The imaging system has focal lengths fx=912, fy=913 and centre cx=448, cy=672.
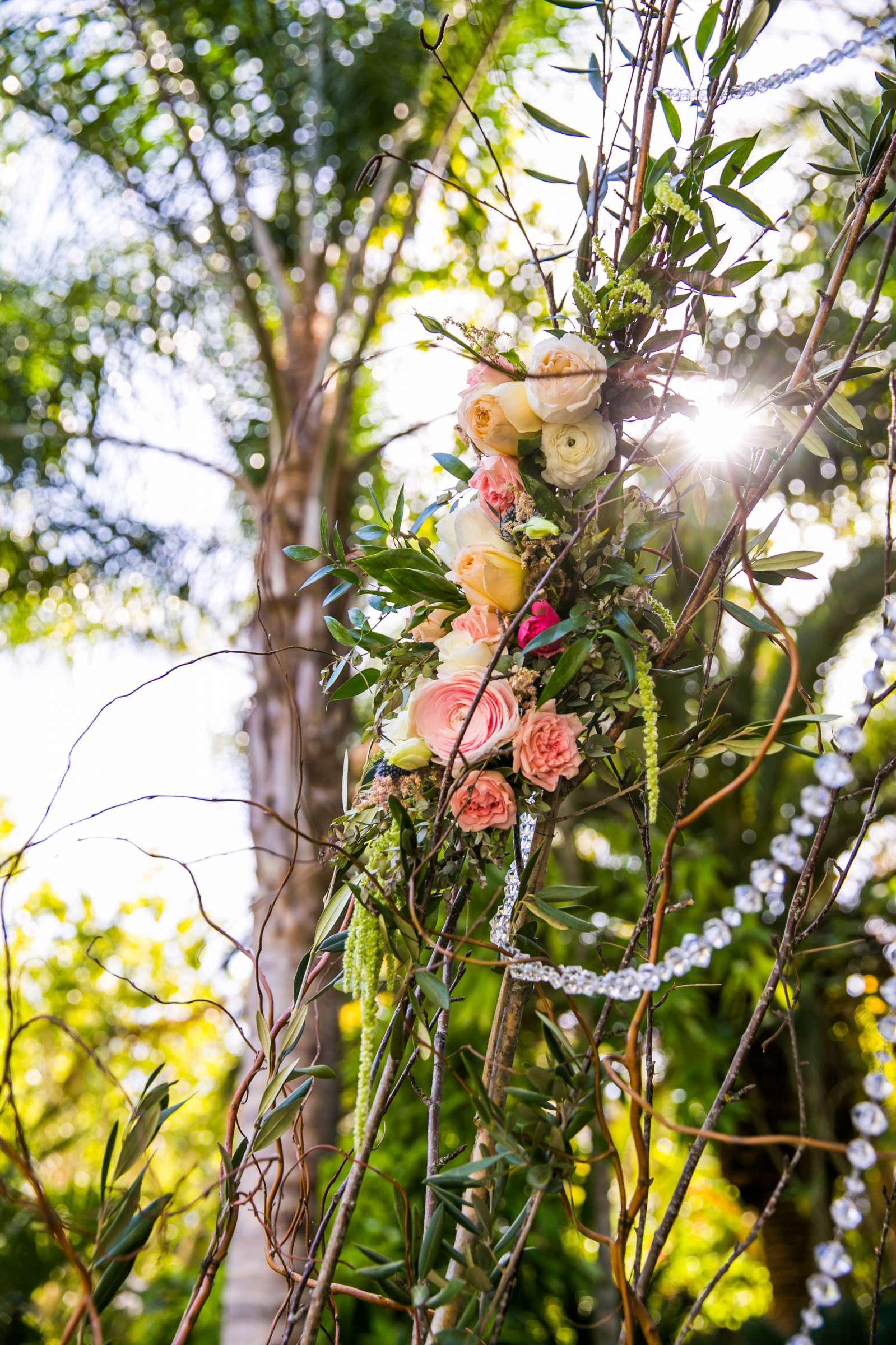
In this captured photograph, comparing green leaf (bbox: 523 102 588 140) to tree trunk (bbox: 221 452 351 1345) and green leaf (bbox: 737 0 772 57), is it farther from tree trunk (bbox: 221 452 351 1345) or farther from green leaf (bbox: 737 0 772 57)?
tree trunk (bbox: 221 452 351 1345)

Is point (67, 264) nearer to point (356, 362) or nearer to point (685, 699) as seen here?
point (685, 699)

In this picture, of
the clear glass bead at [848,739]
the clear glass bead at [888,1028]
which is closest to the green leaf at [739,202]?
the clear glass bead at [848,739]

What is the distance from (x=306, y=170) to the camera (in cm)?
256

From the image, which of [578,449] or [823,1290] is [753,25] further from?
[823,1290]

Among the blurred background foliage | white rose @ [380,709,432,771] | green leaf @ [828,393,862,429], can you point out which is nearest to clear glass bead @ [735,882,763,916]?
white rose @ [380,709,432,771]

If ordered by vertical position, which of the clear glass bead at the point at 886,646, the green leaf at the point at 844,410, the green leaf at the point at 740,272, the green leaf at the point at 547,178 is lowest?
the clear glass bead at the point at 886,646

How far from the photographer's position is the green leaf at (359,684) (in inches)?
23.5

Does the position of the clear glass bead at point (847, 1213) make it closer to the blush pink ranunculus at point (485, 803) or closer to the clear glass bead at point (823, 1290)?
the clear glass bead at point (823, 1290)

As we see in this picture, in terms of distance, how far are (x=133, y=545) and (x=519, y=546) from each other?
2.44m

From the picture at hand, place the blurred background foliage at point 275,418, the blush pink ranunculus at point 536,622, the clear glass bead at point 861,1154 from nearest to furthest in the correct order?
the clear glass bead at point 861,1154, the blush pink ranunculus at point 536,622, the blurred background foliage at point 275,418

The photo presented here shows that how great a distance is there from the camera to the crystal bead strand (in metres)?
0.42

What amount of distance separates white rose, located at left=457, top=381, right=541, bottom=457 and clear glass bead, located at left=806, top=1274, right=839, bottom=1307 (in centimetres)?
44

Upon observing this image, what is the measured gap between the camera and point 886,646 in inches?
14.3

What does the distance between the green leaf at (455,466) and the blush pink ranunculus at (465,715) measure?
16cm
